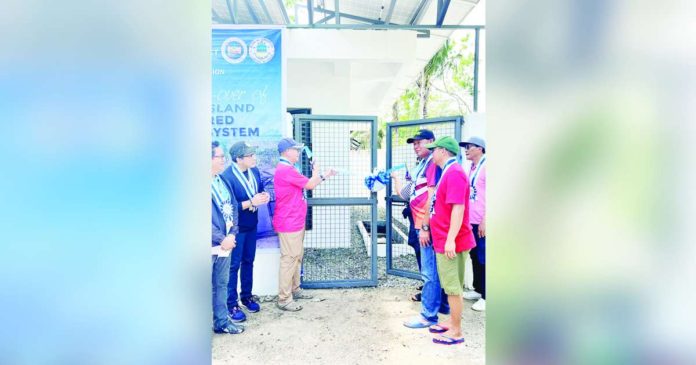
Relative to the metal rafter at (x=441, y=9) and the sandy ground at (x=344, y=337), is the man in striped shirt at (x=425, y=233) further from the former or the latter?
the metal rafter at (x=441, y=9)

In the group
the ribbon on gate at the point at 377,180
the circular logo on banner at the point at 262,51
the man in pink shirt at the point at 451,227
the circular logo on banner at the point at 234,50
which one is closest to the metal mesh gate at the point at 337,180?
the ribbon on gate at the point at 377,180

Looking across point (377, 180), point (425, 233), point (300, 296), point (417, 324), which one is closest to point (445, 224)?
point (425, 233)

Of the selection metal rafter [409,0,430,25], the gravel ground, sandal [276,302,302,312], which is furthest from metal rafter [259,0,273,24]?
sandal [276,302,302,312]

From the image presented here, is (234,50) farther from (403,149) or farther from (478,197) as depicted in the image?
(478,197)

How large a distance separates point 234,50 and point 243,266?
2.23 metres

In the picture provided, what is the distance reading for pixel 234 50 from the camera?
413 cm

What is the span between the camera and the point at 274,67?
4180mm

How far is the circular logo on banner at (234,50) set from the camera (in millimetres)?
4133

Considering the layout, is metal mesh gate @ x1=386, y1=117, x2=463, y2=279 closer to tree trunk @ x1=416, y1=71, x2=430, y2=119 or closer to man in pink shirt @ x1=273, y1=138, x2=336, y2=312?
man in pink shirt @ x1=273, y1=138, x2=336, y2=312

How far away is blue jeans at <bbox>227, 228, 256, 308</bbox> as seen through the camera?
11.9 ft
